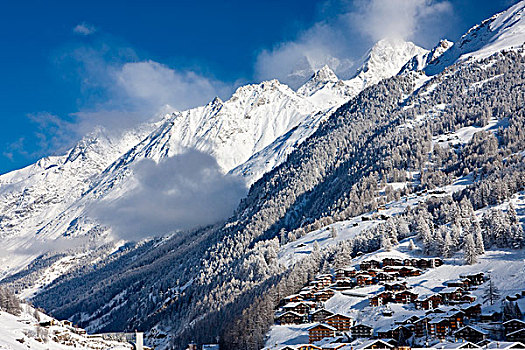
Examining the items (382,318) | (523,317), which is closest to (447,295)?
(382,318)

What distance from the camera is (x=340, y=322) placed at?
117 metres

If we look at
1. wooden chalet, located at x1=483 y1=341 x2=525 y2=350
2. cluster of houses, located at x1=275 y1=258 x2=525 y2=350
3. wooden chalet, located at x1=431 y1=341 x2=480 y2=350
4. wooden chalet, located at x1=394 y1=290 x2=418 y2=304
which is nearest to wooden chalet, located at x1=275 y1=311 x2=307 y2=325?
cluster of houses, located at x1=275 y1=258 x2=525 y2=350

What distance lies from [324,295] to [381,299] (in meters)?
15.0

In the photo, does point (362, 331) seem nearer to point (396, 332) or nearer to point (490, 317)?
point (396, 332)

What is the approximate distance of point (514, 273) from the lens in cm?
12212

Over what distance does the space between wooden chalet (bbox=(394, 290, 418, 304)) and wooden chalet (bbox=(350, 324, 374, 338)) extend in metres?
15.8

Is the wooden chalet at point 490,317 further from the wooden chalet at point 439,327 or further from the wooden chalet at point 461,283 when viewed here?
the wooden chalet at point 461,283

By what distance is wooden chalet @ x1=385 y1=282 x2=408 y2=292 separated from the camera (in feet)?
420

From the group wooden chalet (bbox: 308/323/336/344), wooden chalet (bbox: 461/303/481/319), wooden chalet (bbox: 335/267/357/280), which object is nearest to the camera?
wooden chalet (bbox: 461/303/481/319)

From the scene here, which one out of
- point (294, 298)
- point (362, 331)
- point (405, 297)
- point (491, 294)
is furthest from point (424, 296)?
point (294, 298)

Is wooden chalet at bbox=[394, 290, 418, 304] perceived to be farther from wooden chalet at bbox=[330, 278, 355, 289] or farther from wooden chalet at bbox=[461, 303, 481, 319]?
wooden chalet at bbox=[330, 278, 355, 289]

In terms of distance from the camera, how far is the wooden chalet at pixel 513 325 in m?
92.2

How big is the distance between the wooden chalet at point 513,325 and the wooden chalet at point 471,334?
2980 mm

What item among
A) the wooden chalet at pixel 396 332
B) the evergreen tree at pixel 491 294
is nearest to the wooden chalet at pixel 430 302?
the evergreen tree at pixel 491 294
